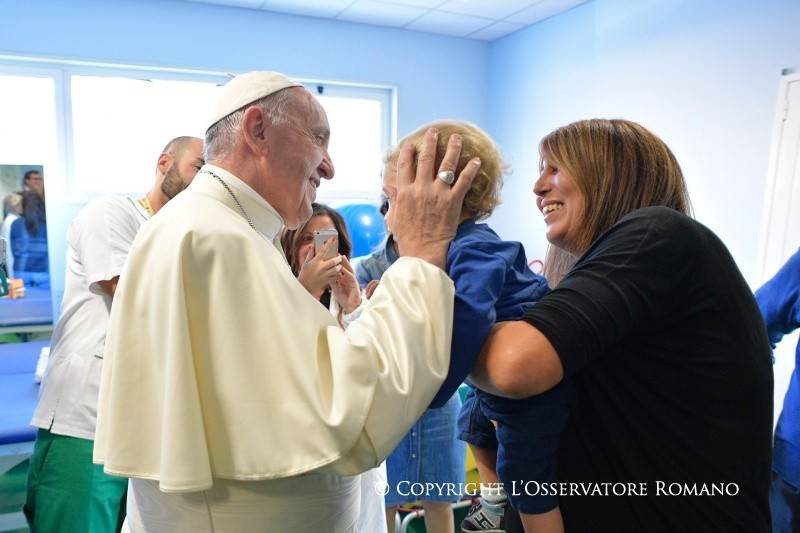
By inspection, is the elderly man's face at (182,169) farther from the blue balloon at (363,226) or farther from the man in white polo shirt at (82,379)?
the blue balloon at (363,226)

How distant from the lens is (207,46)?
4.01m

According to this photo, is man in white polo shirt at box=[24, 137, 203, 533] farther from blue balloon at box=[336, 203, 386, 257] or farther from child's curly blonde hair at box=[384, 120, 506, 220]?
blue balloon at box=[336, 203, 386, 257]

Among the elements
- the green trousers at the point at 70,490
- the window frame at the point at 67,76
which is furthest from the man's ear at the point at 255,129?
the window frame at the point at 67,76

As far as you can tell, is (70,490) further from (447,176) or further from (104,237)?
(447,176)

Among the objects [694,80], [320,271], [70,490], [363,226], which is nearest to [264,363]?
[320,271]

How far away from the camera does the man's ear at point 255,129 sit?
957 millimetres

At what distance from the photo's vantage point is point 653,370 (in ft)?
2.69

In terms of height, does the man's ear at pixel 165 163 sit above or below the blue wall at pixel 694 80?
below

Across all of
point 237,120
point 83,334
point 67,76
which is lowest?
point 83,334

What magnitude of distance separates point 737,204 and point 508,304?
2743mm

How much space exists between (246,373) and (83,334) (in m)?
1.34

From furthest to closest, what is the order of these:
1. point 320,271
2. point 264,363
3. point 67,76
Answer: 1. point 67,76
2. point 320,271
3. point 264,363

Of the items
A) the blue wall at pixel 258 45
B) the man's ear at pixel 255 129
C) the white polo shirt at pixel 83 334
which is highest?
the blue wall at pixel 258 45

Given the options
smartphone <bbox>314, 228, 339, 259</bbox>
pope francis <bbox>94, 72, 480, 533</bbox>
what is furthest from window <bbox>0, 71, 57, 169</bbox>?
pope francis <bbox>94, 72, 480, 533</bbox>
